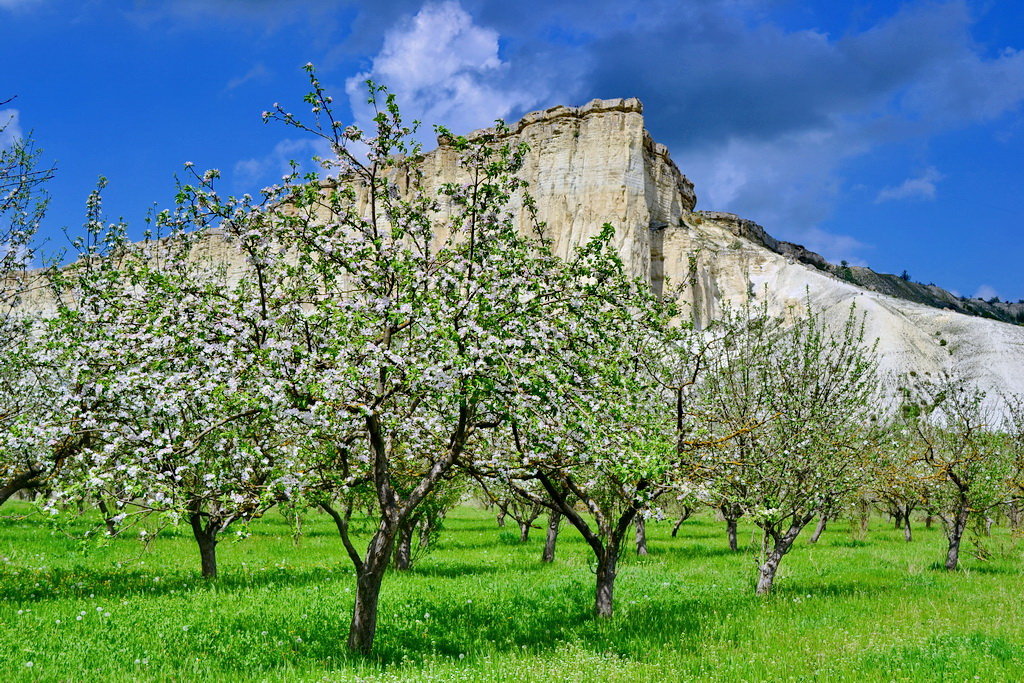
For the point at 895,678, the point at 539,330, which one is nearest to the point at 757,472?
the point at 895,678

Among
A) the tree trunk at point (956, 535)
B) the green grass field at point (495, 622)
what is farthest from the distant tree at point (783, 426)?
the tree trunk at point (956, 535)

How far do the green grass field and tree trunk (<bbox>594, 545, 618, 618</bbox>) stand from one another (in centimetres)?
31

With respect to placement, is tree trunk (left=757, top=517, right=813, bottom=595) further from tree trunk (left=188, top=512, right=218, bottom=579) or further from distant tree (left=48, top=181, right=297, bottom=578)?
tree trunk (left=188, top=512, right=218, bottom=579)

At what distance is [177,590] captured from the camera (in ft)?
46.9

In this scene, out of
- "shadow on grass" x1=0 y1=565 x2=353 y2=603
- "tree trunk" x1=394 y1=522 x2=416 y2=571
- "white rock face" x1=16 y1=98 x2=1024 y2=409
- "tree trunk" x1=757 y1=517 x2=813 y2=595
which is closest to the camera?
"shadow on grass" x1=0 y1=565 x2=353 y2=603

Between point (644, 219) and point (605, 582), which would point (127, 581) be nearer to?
point (605, 582)

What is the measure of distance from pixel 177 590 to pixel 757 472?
13.2m

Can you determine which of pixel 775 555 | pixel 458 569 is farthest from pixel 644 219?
pixel 775 555

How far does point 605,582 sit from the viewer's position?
1244cm

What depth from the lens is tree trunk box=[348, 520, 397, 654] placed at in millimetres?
9211

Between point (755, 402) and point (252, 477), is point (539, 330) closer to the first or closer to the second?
point (252, 477)

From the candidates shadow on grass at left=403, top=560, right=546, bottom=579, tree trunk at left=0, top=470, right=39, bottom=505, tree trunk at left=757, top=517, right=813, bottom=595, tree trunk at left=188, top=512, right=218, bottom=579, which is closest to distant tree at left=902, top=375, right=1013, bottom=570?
tree trunk at left=757, top=517, right=813, bottom=595

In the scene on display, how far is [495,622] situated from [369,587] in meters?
3.98

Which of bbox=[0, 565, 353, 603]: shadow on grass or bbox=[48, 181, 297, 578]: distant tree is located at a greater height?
bbox=[48, 181, 297, 578]: distant tree
